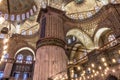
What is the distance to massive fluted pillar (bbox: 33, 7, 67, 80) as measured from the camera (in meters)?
11.1

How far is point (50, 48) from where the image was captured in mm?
12141

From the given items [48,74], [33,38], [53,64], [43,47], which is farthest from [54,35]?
[33,38]

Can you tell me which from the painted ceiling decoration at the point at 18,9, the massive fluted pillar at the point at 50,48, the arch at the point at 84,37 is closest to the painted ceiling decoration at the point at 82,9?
the arch at the point at 84,37

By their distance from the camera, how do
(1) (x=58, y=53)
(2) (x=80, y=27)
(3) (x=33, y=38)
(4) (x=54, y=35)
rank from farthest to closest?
1. (3) (x=33, y=38)
2. (2) (x=80, y=27)
3. (4) (x=54, y=35)
4. (1) (x=58, y=53)

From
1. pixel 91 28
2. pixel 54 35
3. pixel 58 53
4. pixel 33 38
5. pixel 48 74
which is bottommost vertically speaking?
pixel 48 74

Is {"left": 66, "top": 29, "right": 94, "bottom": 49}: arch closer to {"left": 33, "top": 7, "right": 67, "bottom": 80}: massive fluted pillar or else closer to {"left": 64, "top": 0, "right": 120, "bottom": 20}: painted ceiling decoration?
{"left": 64, "top": 0, "right": 120, "bottom": 20}: painted ceiling decoration

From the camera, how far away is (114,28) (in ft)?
44.4

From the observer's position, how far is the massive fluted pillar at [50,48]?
11.1 metres

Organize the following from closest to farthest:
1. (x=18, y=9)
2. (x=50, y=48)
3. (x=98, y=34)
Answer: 1. (x=50, y=48)
2. (x=98, y=34)
3. (x=18, y=9)

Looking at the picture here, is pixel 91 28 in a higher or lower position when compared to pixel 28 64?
higher

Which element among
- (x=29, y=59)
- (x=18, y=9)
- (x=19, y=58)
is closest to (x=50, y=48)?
(x=29, y=59)

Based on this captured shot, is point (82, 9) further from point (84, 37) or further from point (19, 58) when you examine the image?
point (19, 58)

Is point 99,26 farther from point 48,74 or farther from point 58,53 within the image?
point 48,74

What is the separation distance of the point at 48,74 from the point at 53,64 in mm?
930
